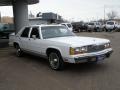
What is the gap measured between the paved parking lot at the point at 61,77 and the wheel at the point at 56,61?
0.69ft

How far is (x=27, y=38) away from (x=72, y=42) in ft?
10.0

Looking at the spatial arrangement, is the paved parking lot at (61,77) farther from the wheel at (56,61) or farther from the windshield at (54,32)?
the windshield at (54,32)

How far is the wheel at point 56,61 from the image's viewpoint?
7.33m

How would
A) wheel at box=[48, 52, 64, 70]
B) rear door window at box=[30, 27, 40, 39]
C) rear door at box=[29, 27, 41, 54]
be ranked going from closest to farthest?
wheel at box=[48, 52, 64, 70], rear door at box=[29, 27, 41, 54], rear door window at box=[30, 27, 40, 39]

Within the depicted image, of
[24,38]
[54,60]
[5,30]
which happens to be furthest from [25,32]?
[5,30]

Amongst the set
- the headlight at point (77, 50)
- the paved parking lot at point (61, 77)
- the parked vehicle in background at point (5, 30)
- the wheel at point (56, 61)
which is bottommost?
the paved parking lot at point (61, 77)

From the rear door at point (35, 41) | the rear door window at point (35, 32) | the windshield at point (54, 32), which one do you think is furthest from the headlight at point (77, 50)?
the rear door window at point (35, 32)

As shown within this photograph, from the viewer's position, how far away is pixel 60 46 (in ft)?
23.4

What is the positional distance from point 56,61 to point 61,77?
97cm

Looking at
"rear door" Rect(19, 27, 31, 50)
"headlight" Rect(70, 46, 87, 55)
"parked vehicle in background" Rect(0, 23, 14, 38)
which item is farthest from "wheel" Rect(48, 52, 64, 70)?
"parked vehicle in background" Rect(0, 23, 14, 38)

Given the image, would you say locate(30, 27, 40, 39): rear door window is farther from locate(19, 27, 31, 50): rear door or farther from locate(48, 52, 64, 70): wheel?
locate(48, 52, 64, 70): wheel

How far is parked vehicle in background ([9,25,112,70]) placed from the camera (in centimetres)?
680

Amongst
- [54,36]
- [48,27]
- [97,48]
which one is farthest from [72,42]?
[48,27]

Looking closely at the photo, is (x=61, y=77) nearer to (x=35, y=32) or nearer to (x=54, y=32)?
(x=54, y=32)
